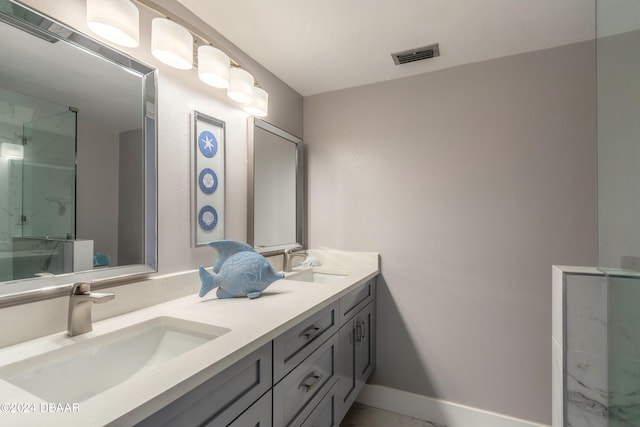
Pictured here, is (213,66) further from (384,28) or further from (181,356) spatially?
(181,356)

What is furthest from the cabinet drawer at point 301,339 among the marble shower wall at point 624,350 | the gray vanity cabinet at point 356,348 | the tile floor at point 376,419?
the marble shower wall at point 624,350

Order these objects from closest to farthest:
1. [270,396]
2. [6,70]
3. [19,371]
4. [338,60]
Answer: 1. [19,371]
2. [6,70]
3. [270,396]
4. [338,60]

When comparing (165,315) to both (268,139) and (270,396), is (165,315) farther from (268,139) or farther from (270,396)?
(268,139)

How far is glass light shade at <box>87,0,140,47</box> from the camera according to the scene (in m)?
0.93

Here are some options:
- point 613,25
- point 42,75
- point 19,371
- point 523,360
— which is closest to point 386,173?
point 613,25

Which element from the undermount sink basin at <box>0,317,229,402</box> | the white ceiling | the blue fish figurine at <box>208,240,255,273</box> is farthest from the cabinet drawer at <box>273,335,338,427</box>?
the white ceiling

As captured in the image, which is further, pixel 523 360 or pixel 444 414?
pixel 444 414

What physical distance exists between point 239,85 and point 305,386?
1374mm

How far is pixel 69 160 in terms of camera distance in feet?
3.04

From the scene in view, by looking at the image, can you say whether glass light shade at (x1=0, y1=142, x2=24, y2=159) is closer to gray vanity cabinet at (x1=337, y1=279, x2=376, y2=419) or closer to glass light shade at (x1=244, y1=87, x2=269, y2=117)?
→ glass light shade at (x1=244, y1=87, x2=269, y2=117)

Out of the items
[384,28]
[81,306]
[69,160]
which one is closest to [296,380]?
[81,306]

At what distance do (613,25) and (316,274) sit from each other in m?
1.78

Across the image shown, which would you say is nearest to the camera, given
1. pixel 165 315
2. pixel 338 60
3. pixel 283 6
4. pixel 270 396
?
pixel 270 396

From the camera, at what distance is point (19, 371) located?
702 mm
